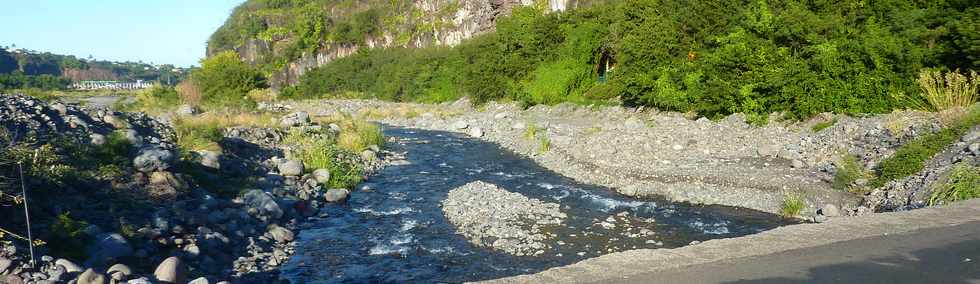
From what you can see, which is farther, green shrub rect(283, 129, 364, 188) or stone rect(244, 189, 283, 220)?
green shrub rect(283, 129, 364, 188)

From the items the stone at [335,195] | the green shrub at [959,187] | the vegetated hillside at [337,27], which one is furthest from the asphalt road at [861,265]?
the vegetated hillside at [337,27]

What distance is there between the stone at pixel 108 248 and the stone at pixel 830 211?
41.9 ft

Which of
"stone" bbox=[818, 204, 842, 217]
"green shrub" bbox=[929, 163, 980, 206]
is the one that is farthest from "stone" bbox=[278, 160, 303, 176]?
"green shrub" bbox=[929, 163, 980, 206]

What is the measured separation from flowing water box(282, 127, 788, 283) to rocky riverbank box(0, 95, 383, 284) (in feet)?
2.81

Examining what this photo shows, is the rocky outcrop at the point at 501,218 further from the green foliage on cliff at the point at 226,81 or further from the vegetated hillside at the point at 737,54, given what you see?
the green foliage on cliff at the point at 226,81

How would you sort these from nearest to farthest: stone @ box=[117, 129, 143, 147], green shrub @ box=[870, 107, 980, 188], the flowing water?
1. the flowing water
2. green shrub @ box=[870, 107, 980, 188]
3. stone @ box=[117, 129, 143, 147]

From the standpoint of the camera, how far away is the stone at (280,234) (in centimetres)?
1220

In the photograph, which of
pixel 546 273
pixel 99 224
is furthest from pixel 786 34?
pixel 99 224

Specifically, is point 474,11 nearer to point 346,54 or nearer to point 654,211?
point 346,54

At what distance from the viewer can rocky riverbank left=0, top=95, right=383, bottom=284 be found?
341 inches

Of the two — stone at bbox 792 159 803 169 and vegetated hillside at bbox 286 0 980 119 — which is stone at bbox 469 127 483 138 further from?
stone at bbox 792 159 803 169

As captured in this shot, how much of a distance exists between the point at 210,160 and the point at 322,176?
3068 mm

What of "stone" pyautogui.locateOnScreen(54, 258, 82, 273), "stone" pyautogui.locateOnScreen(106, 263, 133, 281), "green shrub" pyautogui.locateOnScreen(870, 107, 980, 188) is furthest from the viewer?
"green shrub" pyautogui.locateOnScreen(870, 107, 980, 188)

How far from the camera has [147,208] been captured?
11.4 m
